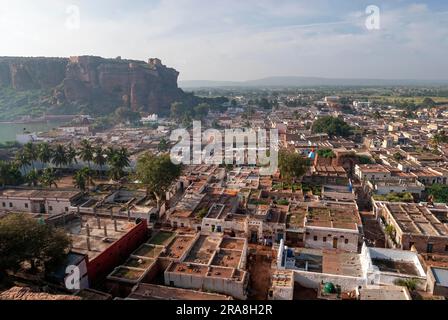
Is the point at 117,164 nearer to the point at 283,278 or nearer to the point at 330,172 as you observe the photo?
the point at 330,172

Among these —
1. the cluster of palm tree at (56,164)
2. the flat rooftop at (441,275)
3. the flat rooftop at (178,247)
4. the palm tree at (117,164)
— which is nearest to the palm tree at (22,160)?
the cluster of palm tree at (56,164)

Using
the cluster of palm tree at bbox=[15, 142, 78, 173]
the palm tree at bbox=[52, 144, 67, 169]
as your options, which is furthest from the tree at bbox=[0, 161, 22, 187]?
the palm tree at bbox=[52, 144, 67, 169]

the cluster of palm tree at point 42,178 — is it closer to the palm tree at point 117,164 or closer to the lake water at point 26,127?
the palm tree at point 117,164

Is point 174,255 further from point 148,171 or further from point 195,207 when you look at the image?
point 148,171

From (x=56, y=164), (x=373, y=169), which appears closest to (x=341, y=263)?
(x=373, y=169)

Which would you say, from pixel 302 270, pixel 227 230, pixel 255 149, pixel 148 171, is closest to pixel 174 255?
pixel 227 230

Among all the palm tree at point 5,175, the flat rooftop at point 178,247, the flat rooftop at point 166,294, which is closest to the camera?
the flat rooftop at point 166,294
